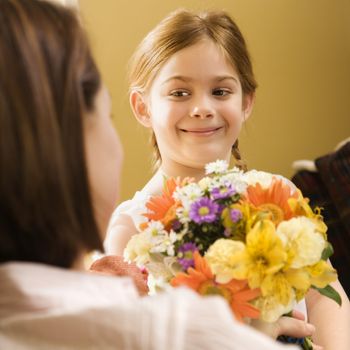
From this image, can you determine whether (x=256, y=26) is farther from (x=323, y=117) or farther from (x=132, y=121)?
(x=132, y=121)

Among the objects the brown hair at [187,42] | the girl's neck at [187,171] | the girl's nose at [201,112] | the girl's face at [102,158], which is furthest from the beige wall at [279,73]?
the girl's face at [102,158]

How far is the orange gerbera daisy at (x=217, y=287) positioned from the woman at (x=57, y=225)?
0.93ft

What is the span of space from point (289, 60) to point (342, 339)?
65.2 inches

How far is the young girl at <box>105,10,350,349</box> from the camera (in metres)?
1.50

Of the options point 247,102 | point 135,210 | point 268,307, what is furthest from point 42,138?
point 247,102

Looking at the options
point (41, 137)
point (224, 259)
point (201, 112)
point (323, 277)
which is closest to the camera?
point (41, 137)

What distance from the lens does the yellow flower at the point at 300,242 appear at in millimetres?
992

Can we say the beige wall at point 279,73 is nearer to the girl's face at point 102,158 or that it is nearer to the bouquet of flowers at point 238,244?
the bouquet of flowers at point 238,244

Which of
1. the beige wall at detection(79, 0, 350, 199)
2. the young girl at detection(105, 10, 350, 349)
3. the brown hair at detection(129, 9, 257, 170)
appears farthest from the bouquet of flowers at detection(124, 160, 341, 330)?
the beige wall at detection(79, 0, 350, 199)

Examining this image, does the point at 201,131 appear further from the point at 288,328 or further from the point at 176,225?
the point at 288,328

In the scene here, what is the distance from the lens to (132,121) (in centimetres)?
245

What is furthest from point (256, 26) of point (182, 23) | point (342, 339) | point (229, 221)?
point (229, 221)

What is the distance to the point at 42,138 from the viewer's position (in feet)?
2.14

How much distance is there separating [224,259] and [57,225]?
0.37m
